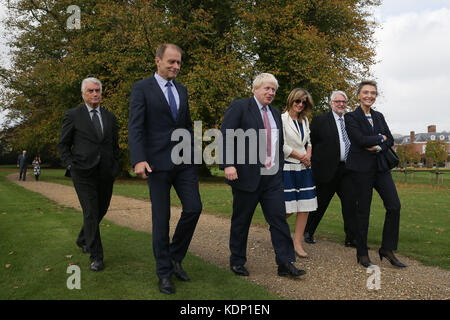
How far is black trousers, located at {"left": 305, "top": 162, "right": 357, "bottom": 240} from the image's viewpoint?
516cm

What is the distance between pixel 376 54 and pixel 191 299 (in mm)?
21340

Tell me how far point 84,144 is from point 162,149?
57.8 inches

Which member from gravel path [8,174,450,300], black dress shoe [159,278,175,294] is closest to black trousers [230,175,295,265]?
gravel path [8,174,450,300]

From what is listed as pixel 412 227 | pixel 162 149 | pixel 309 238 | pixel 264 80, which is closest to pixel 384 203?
pixel 309 238

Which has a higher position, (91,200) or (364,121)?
(364,121)

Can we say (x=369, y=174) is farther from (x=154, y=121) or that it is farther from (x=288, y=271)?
(x=154, y=121)

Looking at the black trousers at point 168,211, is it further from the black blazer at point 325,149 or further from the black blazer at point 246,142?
the black blazer at point 325,149

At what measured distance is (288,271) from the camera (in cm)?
423

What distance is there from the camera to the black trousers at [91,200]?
15.0 ft

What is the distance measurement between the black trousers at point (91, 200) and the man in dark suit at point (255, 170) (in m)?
1.64

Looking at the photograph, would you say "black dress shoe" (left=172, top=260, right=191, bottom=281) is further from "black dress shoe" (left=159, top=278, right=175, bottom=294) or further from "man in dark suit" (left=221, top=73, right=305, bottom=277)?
"man in dark suit" (left=221, top=73, right=305, bottom=277)

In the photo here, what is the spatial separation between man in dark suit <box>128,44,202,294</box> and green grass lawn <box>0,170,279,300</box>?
1.00 ft
